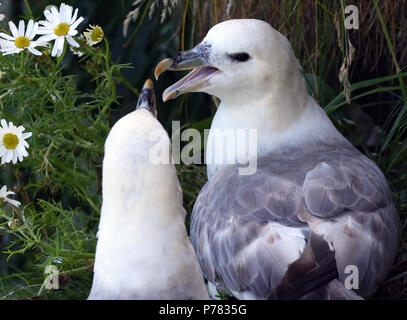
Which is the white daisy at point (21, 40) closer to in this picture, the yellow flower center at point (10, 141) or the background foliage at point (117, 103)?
the background foliage at point (117, 103)

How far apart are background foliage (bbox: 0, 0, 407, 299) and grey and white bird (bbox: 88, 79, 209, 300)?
0.41 metres

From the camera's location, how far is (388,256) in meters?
1.81

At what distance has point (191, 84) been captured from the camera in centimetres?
201

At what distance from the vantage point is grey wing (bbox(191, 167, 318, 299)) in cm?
163

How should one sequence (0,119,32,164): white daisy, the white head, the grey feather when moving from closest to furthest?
1. the white head
2. the grey feather
3. (0,119,32,164): white daisy

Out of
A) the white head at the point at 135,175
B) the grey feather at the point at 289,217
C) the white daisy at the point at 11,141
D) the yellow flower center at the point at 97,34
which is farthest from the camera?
the yellow flower center at the point at 97,34

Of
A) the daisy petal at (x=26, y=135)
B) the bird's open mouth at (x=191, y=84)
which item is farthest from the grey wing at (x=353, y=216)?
the daisy petal at (x=26, y=135)

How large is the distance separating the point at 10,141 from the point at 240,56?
28.2 inches

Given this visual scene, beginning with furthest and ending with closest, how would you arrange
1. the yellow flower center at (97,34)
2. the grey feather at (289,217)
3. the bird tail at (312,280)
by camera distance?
the yellow flower center at (97,34)
the grey feather at (289,217)
the bird tail at (312,280)

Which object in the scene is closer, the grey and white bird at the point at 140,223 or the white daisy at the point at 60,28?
the grey and white bird at the point at 140,223

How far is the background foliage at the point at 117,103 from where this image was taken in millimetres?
1967

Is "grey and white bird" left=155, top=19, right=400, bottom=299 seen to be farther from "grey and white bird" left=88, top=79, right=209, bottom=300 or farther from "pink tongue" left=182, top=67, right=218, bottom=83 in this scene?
"grey and white bird" left=88, top=79, right=209, bottom=300

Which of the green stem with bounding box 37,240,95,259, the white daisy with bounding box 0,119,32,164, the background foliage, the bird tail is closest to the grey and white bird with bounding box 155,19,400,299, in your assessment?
the bird tail
